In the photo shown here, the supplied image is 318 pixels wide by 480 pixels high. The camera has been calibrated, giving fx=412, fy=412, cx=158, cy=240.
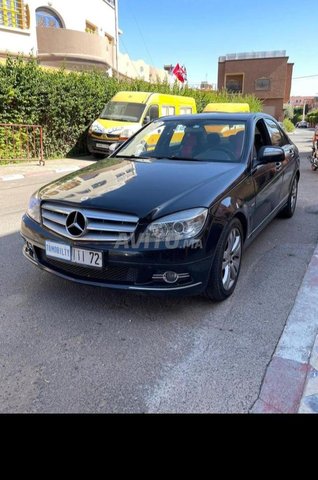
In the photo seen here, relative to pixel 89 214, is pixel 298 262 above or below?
below

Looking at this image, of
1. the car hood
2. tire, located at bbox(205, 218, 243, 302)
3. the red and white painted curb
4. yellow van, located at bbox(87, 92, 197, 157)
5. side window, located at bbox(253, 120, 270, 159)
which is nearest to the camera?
the red and white painted curb

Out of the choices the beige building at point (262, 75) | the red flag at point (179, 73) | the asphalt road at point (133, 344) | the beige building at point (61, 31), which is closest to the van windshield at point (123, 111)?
the beige building at point (61, 31)

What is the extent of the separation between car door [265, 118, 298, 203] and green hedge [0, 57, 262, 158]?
326 inches

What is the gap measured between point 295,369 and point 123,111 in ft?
40.8

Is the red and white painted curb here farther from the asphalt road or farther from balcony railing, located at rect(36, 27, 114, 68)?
balcony railing, located at rect(36, 27, 114, 68)

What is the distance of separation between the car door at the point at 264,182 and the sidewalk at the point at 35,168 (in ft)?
22.9

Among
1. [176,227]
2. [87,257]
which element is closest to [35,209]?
[87,257]

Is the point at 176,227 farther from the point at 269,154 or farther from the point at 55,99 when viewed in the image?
the point at 55,99

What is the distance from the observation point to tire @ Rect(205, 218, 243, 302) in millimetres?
3207

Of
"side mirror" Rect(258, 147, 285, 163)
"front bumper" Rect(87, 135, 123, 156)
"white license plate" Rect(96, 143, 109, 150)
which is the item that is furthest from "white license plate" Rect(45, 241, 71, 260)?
"white license plate" Rect(96, 143, 109, 150)

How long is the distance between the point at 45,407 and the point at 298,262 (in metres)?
3.17

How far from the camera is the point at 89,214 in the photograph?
3018mm
